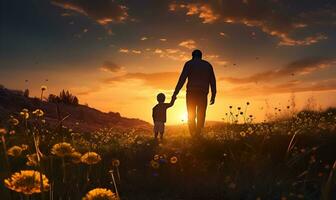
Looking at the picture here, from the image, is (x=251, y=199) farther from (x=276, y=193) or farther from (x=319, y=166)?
(x=319, y=166)

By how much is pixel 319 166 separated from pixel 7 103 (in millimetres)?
14691

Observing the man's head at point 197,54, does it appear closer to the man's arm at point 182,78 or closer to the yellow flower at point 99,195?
the man's arm at point 182,78

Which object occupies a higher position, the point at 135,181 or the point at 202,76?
the point at 202,76

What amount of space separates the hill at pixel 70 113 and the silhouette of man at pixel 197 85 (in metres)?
5.32

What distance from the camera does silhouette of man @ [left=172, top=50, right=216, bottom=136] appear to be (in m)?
12.3

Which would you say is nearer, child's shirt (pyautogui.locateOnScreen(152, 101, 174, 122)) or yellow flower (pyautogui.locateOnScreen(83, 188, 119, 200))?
yellow flower (pyautogui.locateOnScreen(83, 188, 119, 200))

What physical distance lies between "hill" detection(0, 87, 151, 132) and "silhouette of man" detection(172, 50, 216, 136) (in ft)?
17.5

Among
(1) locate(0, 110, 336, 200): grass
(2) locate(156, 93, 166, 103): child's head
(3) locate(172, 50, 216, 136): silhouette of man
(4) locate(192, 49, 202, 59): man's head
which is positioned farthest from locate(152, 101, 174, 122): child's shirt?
(1) locate(0, 110, 336, 200): grass

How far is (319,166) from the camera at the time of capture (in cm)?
841

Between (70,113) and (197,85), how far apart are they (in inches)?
384

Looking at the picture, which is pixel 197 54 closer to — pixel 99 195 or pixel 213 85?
pixel 213 85

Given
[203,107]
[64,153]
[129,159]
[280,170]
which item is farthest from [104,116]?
[64,153]

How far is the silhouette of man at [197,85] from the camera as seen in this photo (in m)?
12.3

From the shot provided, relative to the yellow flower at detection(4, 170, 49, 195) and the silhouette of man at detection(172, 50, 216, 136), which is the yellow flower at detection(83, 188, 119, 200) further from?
the silhouette of man at detection(172, 50, 216, 136)
